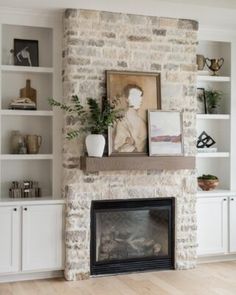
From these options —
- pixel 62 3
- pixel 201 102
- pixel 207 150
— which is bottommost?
pixel 207 150

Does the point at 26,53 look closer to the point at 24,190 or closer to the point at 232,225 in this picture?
the point at 24,190

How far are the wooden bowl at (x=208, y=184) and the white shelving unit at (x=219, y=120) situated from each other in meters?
0.16

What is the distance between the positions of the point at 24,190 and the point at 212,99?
254 cm

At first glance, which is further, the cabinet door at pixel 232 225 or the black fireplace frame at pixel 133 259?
the cabinet door at pixel 232 225

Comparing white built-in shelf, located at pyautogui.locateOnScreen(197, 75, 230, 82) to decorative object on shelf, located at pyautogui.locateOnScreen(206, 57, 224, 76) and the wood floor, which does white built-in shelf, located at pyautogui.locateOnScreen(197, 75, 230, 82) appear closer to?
decorative object on shelf, located at pyautogui.locateOnScreen(206, 57, 224, 76)

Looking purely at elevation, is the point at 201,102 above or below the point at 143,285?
above

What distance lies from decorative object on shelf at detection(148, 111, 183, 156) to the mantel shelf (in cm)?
8

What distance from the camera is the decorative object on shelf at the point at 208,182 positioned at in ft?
18.7

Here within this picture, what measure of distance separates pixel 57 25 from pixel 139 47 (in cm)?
91

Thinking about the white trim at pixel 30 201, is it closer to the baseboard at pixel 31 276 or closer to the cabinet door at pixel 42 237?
the cabinet door at pixel 42 237

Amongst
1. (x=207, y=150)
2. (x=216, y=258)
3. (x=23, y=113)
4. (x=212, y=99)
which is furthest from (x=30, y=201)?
(x=212, y=99)

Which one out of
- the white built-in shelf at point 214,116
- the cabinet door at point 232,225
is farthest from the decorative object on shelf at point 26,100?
the cabinet door at point 232,225

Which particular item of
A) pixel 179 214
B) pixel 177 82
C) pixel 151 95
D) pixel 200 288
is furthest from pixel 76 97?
pixel 200 288

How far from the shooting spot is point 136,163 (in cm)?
506
